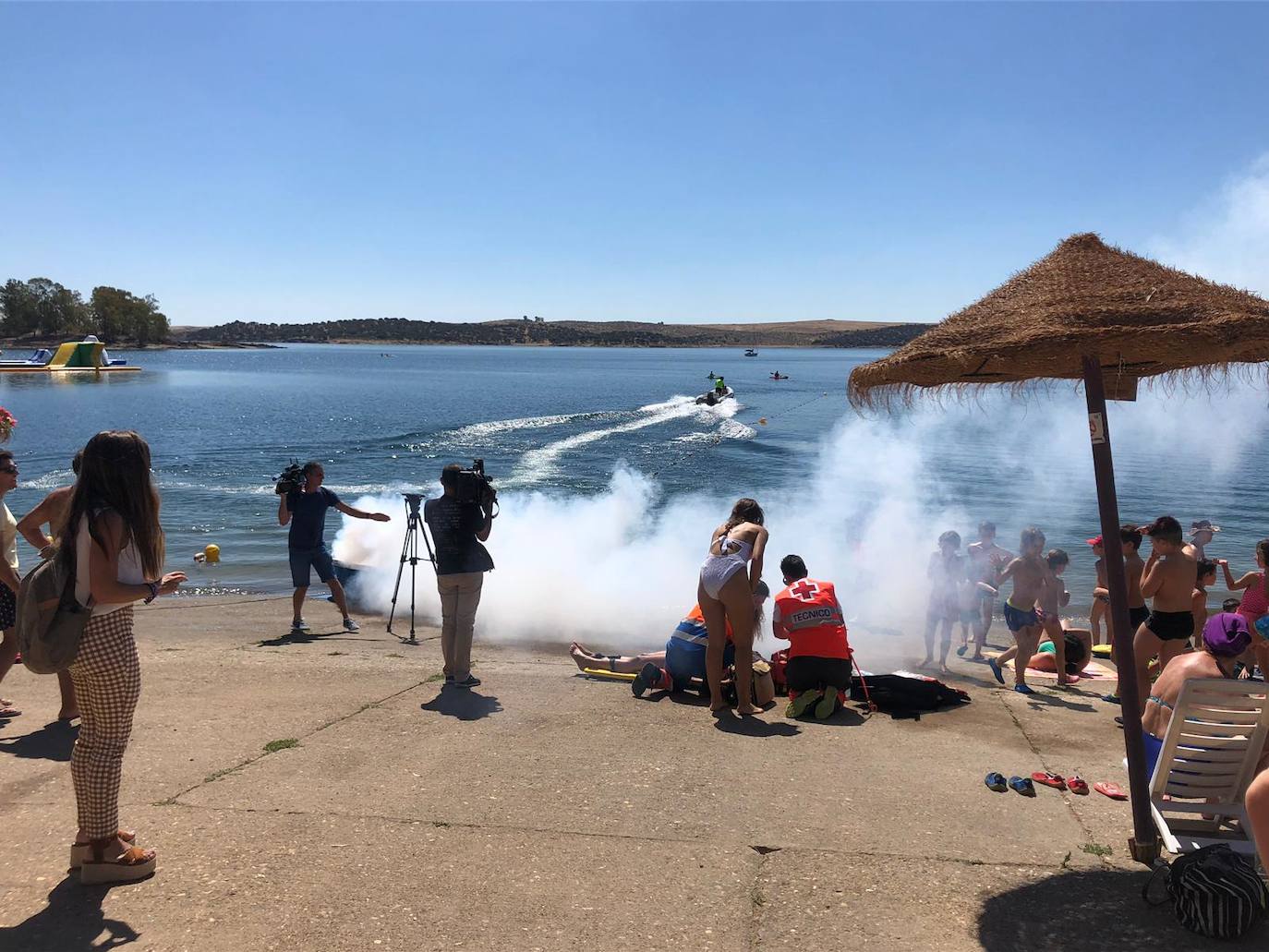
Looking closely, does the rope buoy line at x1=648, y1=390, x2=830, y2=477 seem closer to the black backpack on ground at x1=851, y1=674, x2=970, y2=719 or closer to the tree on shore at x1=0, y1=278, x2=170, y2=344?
the black backpack on ground at x1=851, y1=674, x2=970, y2=719

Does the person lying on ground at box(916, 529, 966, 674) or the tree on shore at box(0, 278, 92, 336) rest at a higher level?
the tree on shore at box(0, 278, 92, 336)

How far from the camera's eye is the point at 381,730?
623cm

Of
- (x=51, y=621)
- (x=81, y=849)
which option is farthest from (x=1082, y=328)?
(x=81, y=849)

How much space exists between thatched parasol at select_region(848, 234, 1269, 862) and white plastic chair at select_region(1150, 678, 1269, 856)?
0.16 m

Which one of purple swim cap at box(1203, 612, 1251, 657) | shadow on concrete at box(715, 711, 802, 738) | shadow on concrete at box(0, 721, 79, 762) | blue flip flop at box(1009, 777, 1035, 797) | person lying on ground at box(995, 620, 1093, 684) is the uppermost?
purple swim cap at box(1203, 612, 1251, 657)

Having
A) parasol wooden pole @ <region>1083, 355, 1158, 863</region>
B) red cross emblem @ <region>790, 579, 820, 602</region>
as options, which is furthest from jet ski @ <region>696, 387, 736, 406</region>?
parasol wooden pole @ <region>1083, 355, 1158, 863</region>

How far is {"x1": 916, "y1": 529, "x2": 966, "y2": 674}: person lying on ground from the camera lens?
1023 cm

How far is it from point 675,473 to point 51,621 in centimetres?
2670

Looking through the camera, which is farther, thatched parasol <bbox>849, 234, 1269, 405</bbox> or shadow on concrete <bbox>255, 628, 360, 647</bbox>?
shadow on concrete <bbox>255, 628, 360, 647</bbox>

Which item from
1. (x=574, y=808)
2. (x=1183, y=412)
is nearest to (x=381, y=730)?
(x=574, y=808)

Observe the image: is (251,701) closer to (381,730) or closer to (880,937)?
(381,730)

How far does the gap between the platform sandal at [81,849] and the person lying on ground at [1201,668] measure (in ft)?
15.7

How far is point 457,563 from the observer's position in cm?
752

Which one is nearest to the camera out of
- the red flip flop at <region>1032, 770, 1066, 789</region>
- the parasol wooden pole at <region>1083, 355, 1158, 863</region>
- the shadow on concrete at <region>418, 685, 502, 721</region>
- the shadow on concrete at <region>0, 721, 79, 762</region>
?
the parasol wooden pole at <region>1083, 355, 1158, 863</region>
